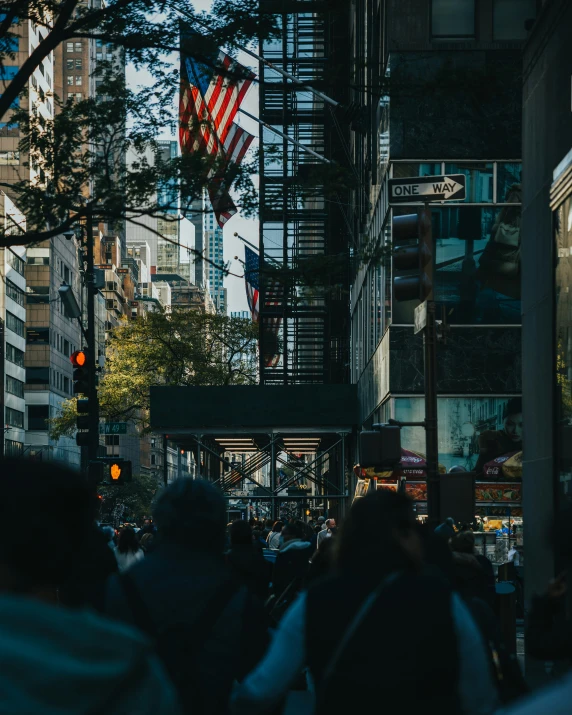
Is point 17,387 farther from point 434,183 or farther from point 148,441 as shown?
point 434,183

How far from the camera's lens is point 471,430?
30531 millimetres

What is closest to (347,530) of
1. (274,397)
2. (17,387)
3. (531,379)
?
(531,379)

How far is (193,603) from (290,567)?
8347mm

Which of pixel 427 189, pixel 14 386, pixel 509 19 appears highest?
pixel 509 19

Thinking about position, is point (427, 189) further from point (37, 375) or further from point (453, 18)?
point (37, 375)

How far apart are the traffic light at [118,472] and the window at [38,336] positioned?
314 ft

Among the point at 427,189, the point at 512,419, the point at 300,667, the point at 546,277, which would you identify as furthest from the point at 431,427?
the point at 512,419

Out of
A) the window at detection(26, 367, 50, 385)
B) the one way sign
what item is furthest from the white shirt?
the window at detection(26, 367, 50, 385)

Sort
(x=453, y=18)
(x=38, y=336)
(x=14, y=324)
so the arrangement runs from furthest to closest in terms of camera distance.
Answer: (x=38, y=336) < (x=14, y=324) < (x=453, y=18)

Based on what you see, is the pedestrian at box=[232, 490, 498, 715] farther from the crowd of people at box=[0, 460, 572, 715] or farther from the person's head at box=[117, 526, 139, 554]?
the person's head at box=[117, 526, 139, 554]

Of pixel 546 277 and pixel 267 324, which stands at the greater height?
pixel 267 324

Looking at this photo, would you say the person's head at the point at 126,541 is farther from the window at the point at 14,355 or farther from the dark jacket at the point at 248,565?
the window at the point at 14,355

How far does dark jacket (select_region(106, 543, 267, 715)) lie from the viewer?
16.3ft

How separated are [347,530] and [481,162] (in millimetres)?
26605
